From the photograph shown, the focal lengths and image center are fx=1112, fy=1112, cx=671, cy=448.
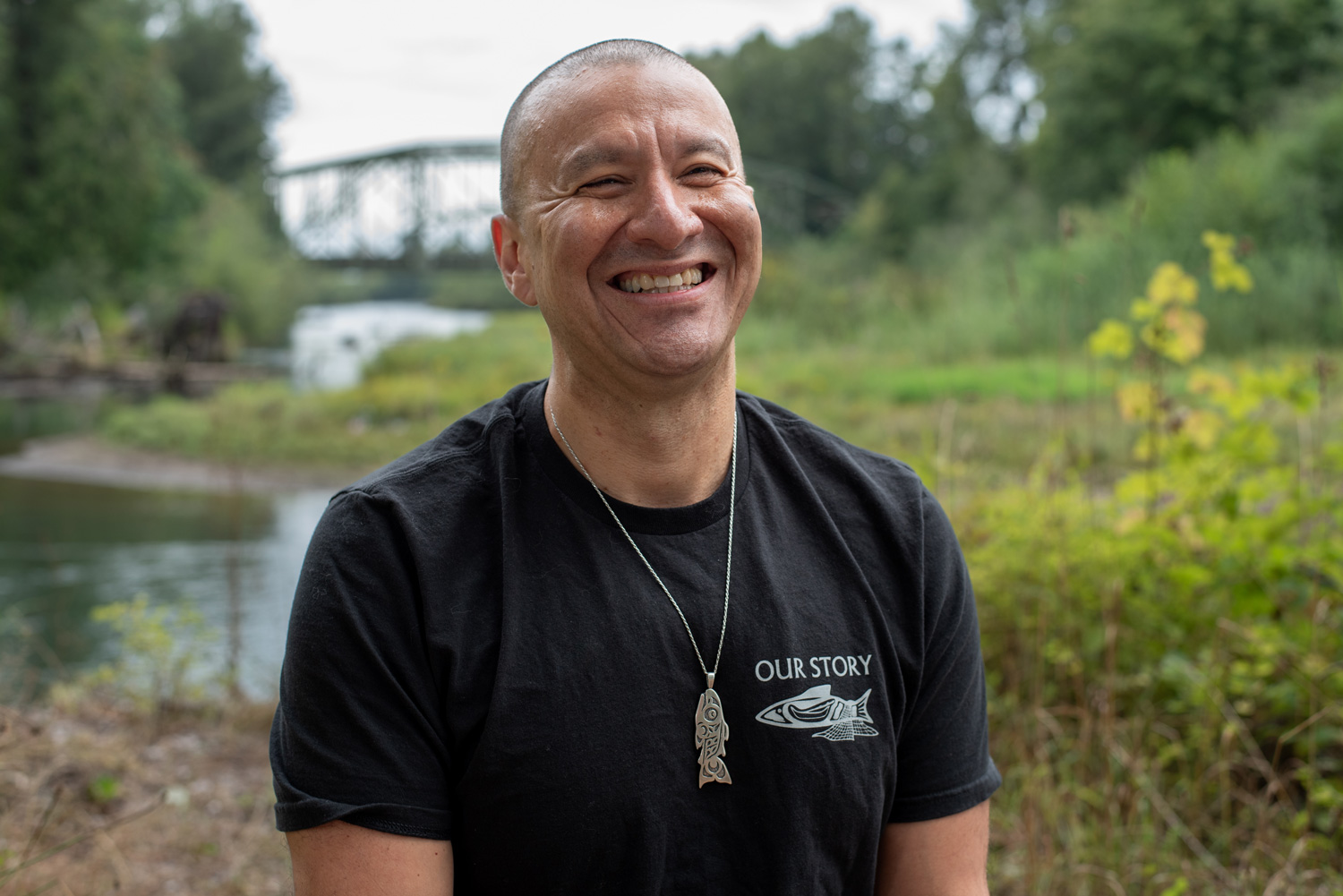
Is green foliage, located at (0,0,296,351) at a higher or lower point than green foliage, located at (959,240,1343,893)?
higher

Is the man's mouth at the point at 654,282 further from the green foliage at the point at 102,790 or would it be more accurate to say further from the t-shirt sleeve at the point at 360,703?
the green foliage at the point at 102,790

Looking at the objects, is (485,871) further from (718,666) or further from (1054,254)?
(1054,254)

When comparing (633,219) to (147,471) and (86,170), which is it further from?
(86,170)

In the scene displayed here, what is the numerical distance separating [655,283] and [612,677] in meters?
0.52

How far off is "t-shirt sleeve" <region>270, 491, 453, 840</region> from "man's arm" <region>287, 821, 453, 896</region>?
2cm

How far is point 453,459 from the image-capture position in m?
1.53

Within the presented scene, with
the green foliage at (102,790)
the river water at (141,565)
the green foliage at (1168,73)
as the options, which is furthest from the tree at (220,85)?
the green foliage at (102,790)

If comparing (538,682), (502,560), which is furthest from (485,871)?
(502,560)

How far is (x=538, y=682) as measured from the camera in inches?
54.0

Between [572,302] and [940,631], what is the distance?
704 mm

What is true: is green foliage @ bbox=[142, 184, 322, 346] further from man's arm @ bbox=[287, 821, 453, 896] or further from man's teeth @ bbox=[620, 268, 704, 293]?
man's arm @ bbox=[287, 821, 453, 896]

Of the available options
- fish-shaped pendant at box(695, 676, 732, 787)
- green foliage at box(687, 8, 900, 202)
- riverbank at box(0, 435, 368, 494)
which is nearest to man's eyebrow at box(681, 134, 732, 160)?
fish-shaped pendant at box(695, 676, 732, 787)

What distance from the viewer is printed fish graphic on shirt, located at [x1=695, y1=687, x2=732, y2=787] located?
141 cm

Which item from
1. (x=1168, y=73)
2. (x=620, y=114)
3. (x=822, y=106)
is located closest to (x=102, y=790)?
(x=620, y=114)
